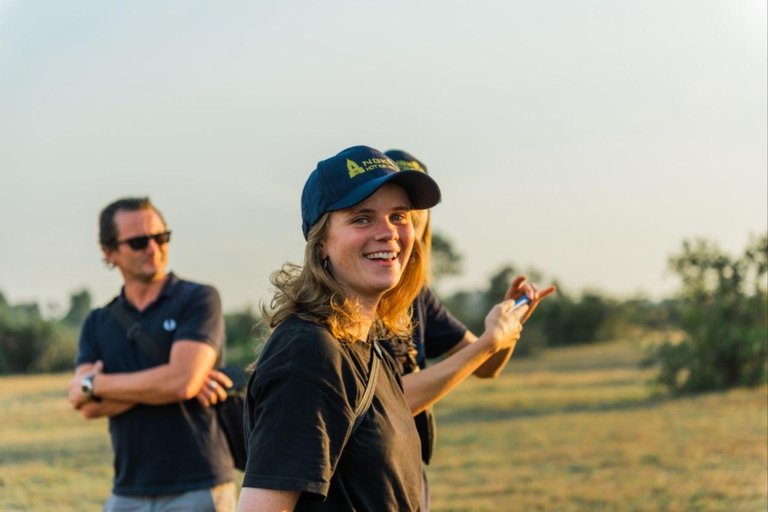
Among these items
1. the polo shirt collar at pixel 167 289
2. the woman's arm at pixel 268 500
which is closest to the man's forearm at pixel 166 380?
the polo shirt collar at pixel 167 289

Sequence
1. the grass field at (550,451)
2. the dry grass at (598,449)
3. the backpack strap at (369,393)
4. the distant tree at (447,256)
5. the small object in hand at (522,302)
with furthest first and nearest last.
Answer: the distant tree at (447,256)
the dry grass at (598,449)
the grass field at (550,451)
the small object in hand at (522,302)
the backpack strap at (369,393)

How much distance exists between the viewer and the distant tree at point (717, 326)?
16.5m

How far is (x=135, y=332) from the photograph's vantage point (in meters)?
3.82

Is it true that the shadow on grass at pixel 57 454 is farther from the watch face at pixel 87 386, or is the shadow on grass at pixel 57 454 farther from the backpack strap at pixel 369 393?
the backpack strap at pixel 369 393

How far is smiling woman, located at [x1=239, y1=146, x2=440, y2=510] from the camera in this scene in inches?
71.5

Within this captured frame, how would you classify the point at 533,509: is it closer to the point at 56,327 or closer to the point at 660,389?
the point at 56,327

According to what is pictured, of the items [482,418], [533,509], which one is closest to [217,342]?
[533,509]

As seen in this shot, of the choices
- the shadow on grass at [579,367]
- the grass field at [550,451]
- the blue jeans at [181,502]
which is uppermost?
the blue jeans at [181,502]

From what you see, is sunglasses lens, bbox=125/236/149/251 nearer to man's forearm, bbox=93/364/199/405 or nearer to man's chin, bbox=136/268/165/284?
man's chin, bbox=136/268/165/284

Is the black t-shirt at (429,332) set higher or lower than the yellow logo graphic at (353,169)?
lower

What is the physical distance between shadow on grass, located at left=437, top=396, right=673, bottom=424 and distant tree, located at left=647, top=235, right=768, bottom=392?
2.73 feet

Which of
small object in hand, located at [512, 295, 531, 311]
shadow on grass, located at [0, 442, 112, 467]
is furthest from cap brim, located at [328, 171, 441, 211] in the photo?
shadow on grass, located at [0, 442, 112, 467]

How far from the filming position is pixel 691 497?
8.78m

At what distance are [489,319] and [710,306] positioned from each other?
15.2 meters
